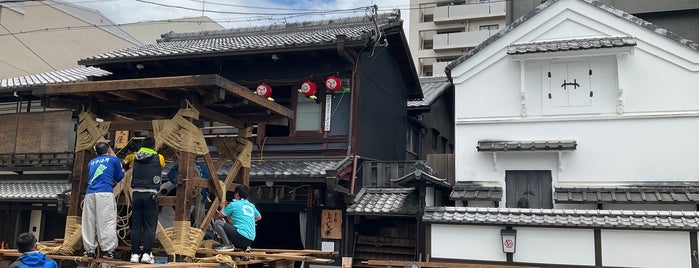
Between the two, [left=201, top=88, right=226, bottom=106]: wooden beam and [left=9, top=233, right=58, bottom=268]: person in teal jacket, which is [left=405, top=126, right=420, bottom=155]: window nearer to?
[left=201, top=88, right=226, bottom=106]: wooden beam

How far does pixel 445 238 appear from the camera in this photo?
43.5ft

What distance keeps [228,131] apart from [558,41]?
10.0 m

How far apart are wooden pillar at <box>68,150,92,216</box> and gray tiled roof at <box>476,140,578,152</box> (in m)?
10.1

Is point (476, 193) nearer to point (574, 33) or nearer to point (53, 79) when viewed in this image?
point (574, 33)

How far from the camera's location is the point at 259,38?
19406 millimetres

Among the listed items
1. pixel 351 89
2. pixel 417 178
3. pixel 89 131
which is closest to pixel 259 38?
pixel 351 89

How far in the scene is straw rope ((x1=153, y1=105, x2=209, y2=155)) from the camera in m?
7.93

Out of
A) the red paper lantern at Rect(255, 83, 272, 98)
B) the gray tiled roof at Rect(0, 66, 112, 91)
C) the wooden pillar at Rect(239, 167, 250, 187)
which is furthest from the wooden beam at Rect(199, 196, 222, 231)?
the gray tiled roof at Rect(0, 66, 112, 91)

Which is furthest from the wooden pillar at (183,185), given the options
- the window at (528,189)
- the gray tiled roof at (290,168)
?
the window at (528,189)

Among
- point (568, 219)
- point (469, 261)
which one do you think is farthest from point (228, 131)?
point (568, 219)

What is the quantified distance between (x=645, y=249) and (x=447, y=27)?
4226 centimetres

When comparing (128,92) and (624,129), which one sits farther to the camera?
(624,129)

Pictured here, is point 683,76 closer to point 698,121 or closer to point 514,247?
point 698,121

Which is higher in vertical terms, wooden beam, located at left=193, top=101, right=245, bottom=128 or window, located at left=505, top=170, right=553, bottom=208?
wooden beam, located at left=193, top=101, right=245, bottom=128
